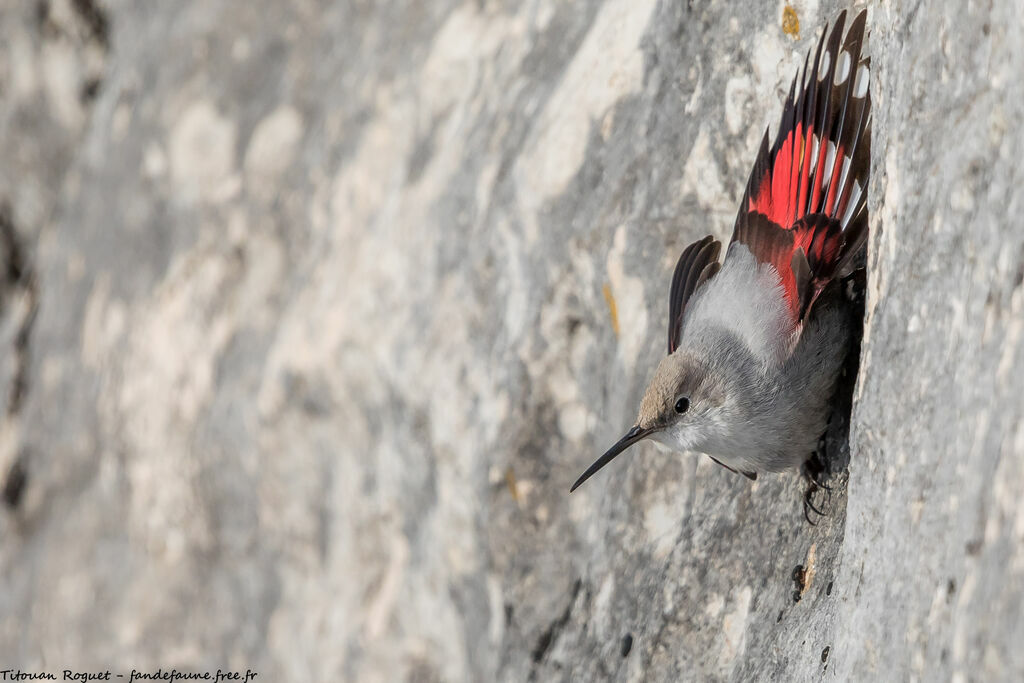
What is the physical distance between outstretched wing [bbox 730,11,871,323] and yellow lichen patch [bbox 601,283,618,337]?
2.22 ft

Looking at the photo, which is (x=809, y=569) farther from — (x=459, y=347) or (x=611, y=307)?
(x=459, y=347)

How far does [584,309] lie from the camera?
2979 millimetres

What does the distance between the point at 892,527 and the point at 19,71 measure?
17.5 feet

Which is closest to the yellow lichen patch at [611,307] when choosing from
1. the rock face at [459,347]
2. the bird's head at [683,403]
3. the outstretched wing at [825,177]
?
the rock face at [459,347]

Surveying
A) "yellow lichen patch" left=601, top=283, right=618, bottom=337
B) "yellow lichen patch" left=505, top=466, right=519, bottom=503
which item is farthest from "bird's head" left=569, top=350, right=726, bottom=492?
"yellow lichen patch" left=505, top=466, right=519, bottom=503

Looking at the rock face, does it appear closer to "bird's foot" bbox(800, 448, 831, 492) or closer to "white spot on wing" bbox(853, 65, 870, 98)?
"bird's foot" bbox(800, 448, 831, 492)

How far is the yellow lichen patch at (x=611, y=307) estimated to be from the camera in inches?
113

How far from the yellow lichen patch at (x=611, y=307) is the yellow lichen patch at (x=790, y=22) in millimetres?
797

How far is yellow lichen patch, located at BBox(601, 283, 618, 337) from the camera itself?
2877mm

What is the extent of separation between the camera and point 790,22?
2492mm

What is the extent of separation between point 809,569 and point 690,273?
2.33ft

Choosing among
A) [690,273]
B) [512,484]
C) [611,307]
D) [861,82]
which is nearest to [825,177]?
[861,82]

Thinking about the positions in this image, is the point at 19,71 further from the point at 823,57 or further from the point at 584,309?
the point at 823,57

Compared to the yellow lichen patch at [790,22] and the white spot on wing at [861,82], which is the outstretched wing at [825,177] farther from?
the yellow lichen patch at [790,22]
